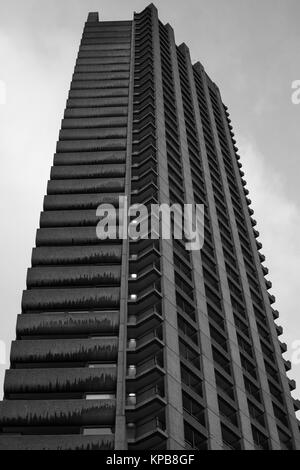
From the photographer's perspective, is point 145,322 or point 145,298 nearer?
point 145,322

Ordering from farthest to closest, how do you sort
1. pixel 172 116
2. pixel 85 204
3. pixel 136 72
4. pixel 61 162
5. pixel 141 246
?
1. pixel 136 72
2. pixel 172 116
3. pixel 61 162
4. pixel 85 204
5. pixel 141 246

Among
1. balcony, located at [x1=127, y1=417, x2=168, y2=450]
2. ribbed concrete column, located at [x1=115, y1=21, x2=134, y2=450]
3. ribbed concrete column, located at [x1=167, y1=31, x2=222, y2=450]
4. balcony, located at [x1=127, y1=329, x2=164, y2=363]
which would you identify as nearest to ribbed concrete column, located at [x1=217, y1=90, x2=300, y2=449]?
ribbed concrete column, located at [x1=167, y1=31, x2=222, y2=450]

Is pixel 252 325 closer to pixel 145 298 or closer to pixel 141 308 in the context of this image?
pixel 141 308

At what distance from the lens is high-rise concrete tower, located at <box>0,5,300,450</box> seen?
2018 inches

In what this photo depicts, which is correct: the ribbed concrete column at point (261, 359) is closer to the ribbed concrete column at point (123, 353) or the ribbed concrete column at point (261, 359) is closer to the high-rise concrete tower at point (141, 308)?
the high-rise concrete tower at point (141, 308)

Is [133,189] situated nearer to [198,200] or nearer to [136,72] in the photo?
[198,200]

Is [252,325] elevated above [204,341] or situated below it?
above

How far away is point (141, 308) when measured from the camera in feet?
195

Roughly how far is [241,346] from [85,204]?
21.4 m

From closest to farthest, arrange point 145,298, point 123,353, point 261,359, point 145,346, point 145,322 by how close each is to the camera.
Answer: point 145,346, point 123,353, point 145,322, point 145,298, point 261,359

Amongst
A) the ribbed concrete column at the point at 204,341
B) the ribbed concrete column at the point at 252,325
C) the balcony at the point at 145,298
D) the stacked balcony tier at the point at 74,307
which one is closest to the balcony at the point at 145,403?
the stacked balcony tier at the point at 74,307

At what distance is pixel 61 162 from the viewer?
259 feet

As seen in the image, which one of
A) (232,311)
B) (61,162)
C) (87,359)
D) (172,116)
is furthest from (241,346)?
(172,116)

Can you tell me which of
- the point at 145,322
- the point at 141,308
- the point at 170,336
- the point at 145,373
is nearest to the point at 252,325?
the point at 141,308
